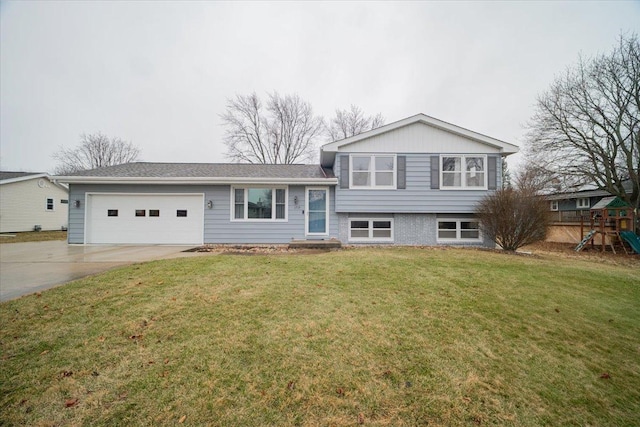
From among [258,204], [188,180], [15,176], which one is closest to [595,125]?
[258,204]

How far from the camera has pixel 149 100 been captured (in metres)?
20.9

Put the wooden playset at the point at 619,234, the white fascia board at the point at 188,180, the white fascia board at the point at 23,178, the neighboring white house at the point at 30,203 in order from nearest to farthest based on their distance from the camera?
the white fascia board at the point at 188,180 < the wooden playset at the point at 619,234 < the white fascia board at the point at 23,178 < the neighboring white house at the point at 30,203

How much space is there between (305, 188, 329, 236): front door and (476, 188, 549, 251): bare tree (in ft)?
21.0

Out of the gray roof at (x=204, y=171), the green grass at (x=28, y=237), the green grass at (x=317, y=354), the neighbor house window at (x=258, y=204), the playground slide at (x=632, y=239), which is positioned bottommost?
the green grass at (x=317, y=354)

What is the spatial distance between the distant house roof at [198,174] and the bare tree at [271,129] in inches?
534

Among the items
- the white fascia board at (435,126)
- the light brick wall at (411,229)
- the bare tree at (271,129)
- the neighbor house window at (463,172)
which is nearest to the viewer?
the white fascia board at (435,126)

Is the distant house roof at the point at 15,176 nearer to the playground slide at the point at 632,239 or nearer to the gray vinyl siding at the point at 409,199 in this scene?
the gray vinyl siding at the point at 409,199

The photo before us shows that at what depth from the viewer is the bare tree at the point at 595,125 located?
11914 millimetres

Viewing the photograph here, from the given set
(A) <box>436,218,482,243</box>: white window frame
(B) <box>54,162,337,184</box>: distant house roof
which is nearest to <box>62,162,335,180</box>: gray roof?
(B) <box>54,162,337,184</box>: distant house roof

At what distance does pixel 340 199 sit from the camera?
34.4ft

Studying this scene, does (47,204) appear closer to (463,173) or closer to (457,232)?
(457,232)

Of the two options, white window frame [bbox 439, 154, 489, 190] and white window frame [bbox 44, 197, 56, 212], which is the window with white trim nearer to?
white window frame [bbox 439, 154, 489, 190]

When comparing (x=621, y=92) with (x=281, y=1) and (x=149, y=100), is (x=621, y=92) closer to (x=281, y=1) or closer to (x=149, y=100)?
(x=281, y=1)

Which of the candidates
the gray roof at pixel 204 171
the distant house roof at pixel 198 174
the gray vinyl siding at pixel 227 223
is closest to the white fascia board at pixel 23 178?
the gray roof at pixel 204 171
